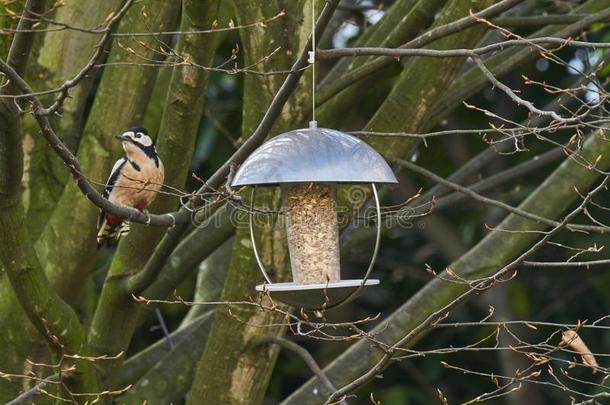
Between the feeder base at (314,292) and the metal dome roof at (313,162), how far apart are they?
35 centimetres

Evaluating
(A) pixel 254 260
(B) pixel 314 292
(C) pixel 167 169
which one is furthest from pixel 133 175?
(B) pixel 314 292

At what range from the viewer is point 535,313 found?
373 inches

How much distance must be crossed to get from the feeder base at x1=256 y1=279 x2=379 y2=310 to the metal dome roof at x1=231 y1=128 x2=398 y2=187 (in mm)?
347

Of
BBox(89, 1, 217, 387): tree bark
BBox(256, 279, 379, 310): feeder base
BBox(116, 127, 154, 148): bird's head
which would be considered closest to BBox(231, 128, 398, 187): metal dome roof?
BBox(256, 279, 379, 310): feeder base

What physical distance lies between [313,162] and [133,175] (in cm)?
201

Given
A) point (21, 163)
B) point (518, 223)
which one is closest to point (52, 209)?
point (21, 163)

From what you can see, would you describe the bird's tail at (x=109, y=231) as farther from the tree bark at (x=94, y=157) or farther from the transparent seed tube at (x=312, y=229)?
the transparent seed tube at (x=312, y=229)

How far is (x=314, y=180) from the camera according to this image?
3.23 meters

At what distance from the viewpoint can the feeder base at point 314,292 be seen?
11.3ft

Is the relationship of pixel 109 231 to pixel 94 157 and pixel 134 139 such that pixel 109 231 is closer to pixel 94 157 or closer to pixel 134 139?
pixel 94 157

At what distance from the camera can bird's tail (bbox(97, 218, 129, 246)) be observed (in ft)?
17.3

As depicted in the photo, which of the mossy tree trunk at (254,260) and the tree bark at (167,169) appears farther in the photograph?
the mossy tree trunk at (254,260)

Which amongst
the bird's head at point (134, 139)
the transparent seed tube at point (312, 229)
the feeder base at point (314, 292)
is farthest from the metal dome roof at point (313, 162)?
the bird's head at point (134, 139)

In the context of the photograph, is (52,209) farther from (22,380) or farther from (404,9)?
(404,9)
